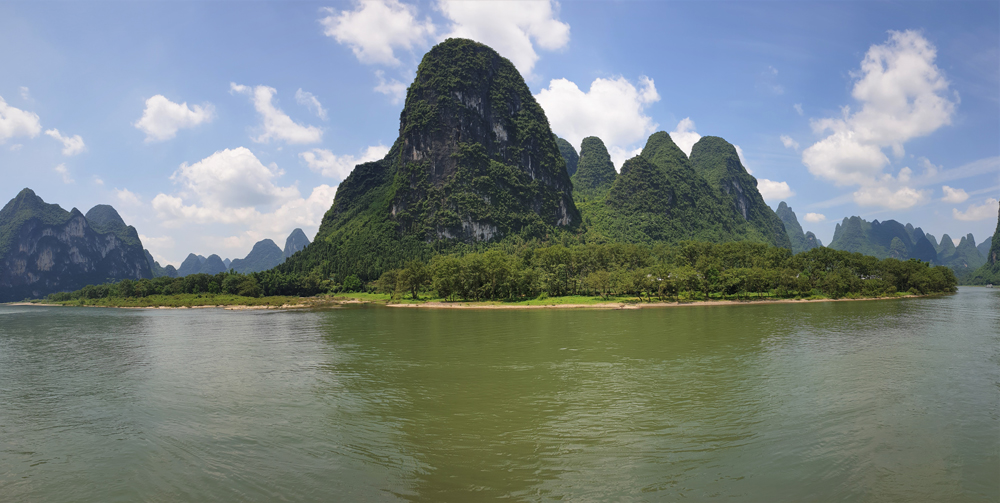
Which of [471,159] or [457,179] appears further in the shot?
[471,159]

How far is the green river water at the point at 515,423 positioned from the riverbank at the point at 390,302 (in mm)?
45143

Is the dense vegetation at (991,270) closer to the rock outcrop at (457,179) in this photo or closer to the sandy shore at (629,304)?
the sandy shore at (629,304)

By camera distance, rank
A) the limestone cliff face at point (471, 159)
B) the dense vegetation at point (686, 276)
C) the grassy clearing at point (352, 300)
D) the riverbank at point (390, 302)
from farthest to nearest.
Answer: the limestone cliff face at point (471, 159) < the dense vegetation at point (686, 276) < the grassy clearing at point (352, 300) < the riverbank at point (390, 302)

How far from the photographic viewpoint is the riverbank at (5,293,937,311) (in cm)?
7931

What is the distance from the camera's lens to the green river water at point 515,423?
450 inches

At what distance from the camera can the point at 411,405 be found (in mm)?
18781

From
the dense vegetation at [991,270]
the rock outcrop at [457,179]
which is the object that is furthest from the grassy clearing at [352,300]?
the dense vegetation at [991,270]

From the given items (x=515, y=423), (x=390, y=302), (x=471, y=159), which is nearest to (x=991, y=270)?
(x=471, y=159)

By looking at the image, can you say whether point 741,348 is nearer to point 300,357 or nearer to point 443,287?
point 300,357

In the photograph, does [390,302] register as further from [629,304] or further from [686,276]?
[686,276]

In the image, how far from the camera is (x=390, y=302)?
97.8 meters

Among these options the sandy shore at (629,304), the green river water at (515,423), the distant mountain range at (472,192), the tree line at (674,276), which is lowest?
the green river water at (515,423)

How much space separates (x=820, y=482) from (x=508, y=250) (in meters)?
133

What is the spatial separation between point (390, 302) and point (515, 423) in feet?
281
